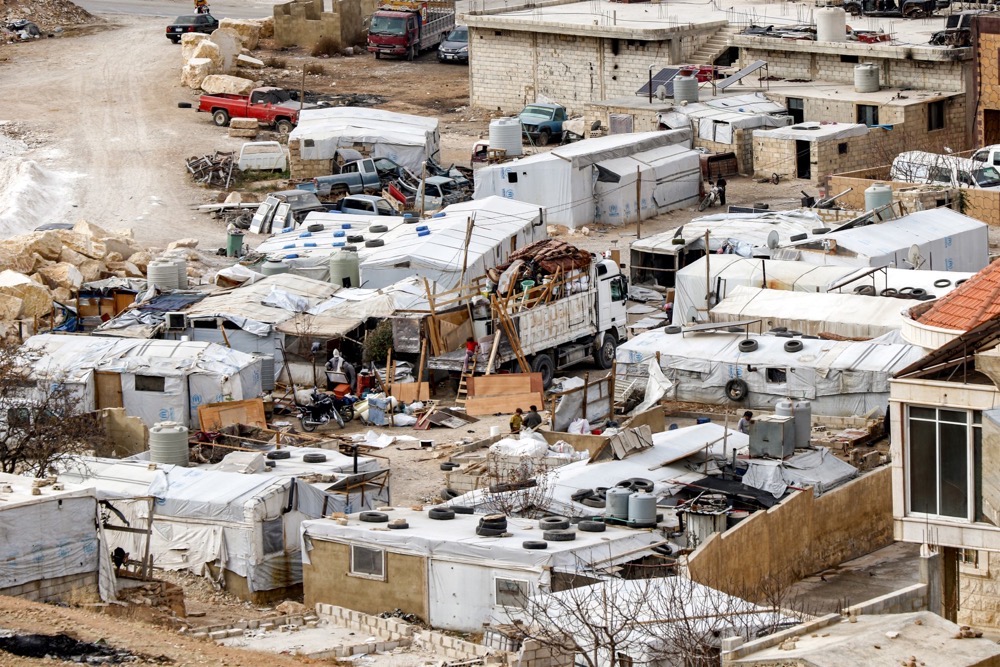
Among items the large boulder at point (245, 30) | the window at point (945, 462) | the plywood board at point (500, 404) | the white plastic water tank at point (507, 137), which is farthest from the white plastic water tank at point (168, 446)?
the large boulder at point (245, 30)

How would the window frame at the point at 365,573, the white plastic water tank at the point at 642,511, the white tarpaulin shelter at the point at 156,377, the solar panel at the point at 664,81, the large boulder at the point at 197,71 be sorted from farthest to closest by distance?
1. the large boulder at the point at 197,71
2. the solar panel at the point at 664,81
3. the white tarpaulin shelter at the point at 156,377
4. the white plastic water tank at the point at 642,511
5. the window frame at the point at 365,573

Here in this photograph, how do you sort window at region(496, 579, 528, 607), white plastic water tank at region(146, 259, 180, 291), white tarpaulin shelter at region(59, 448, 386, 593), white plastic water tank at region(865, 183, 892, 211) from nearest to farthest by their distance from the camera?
window at region(496, 579, 528, 607), white tarpaulin shelter at region(59, 448, 386, 593), white plastic water tank at region(146, 259, 180, 291), white plastic water tank at region(865, 183, 892, 211)

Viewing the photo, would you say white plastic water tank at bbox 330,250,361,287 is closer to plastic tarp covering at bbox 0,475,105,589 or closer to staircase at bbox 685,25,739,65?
plastic tarp covering at bbox 0,475,105,589

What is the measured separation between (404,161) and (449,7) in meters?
25.0

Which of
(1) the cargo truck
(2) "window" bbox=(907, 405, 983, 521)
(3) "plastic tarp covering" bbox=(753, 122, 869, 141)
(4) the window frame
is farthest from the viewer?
(3) "plastic tarp covering" bbox=(753, 122, 869, 141)

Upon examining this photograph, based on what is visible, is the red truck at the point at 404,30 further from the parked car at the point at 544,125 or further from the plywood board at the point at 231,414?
the plywood board at the point at 231,414

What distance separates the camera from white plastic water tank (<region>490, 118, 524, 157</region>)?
56.6m

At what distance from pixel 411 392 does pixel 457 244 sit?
6.92 m

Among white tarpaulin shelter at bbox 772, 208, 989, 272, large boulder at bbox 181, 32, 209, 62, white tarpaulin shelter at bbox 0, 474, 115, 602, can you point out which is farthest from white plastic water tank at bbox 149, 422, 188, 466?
large boulder at bbox 181, 32, 209, 62

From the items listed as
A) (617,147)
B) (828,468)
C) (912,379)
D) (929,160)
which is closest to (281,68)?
(617,147)

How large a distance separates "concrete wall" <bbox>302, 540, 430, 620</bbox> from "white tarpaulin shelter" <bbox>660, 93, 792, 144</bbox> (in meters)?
32.2

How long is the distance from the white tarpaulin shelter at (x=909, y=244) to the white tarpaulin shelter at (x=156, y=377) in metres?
12.7

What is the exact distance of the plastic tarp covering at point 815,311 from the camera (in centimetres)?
3709

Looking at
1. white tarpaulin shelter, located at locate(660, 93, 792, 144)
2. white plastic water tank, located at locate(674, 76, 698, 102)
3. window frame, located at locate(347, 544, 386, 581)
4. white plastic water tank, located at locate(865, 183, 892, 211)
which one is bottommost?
window frame, located at locate(347, 544, 386, 581)
